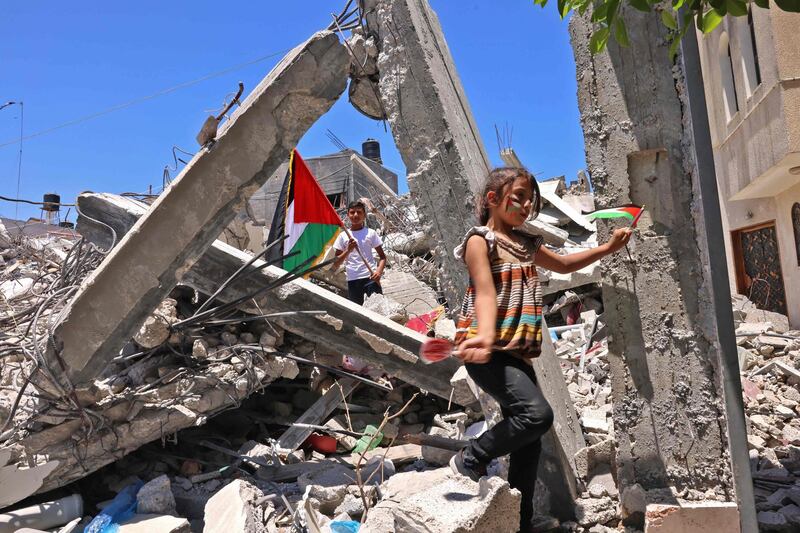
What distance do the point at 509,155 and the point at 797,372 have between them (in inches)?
282

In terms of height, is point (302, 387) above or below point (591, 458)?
above

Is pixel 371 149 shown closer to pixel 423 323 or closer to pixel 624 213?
pixel 423 323

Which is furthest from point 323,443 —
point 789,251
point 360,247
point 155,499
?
point 789,251

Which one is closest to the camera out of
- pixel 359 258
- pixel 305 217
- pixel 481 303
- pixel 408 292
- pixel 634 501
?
pixel 481 303

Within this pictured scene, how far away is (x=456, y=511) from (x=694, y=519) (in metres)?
1.10

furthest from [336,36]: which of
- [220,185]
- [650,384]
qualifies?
[650,384]

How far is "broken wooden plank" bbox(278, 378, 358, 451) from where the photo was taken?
516cm

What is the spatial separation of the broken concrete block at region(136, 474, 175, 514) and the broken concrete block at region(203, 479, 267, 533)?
0.72 metres

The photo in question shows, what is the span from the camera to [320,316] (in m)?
4.81

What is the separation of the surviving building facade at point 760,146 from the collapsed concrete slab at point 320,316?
6.09 m

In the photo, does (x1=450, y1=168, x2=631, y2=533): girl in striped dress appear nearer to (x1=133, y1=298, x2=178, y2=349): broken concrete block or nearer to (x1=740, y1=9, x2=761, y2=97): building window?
(x1=133, y1=298, x2=178, y2=349): broken concrete block

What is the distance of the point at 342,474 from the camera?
4410mm

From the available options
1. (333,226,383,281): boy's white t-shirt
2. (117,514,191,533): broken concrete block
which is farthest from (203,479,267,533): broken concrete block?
Answer: (333,226,383,281): boy's white t-shirt

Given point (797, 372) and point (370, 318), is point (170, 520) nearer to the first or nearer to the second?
point (370, 318)
